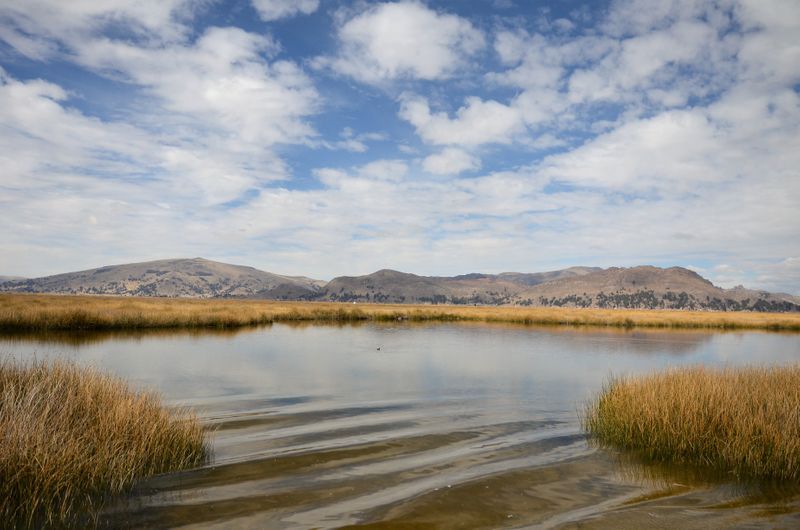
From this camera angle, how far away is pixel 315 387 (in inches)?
784

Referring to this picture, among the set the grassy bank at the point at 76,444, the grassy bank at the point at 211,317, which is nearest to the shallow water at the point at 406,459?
the grassy bank at the point at 76,444

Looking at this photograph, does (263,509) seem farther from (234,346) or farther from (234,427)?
(234,346)

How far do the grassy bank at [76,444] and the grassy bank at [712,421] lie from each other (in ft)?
32.1

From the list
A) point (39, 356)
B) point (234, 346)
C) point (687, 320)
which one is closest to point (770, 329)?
point (687, 320)

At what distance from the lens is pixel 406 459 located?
1096cm

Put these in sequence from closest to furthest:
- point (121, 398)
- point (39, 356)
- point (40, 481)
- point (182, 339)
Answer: point (40, 481) < point (121, 398) < point (39, 356) < point (182, 339)

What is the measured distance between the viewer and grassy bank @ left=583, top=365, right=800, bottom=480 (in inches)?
394

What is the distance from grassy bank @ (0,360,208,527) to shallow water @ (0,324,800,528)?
1.76 feet

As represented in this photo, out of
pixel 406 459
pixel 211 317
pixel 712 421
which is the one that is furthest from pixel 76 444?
pixel 211 317

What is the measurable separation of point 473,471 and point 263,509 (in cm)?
421

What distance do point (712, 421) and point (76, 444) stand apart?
480 inches

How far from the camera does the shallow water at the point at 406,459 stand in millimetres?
7941

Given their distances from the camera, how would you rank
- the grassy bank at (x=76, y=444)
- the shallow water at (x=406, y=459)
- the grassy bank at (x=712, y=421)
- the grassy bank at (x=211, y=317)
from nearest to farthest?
the grassy bank at (x=76, y=444) → the shallow water at (x=406, y=459) → the grassy bank at (x=712, y=421) → the grassy bank at (x=211, y=317)

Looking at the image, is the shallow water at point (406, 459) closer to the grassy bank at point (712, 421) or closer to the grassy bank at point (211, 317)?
the grassy bank at point (712, 421)
